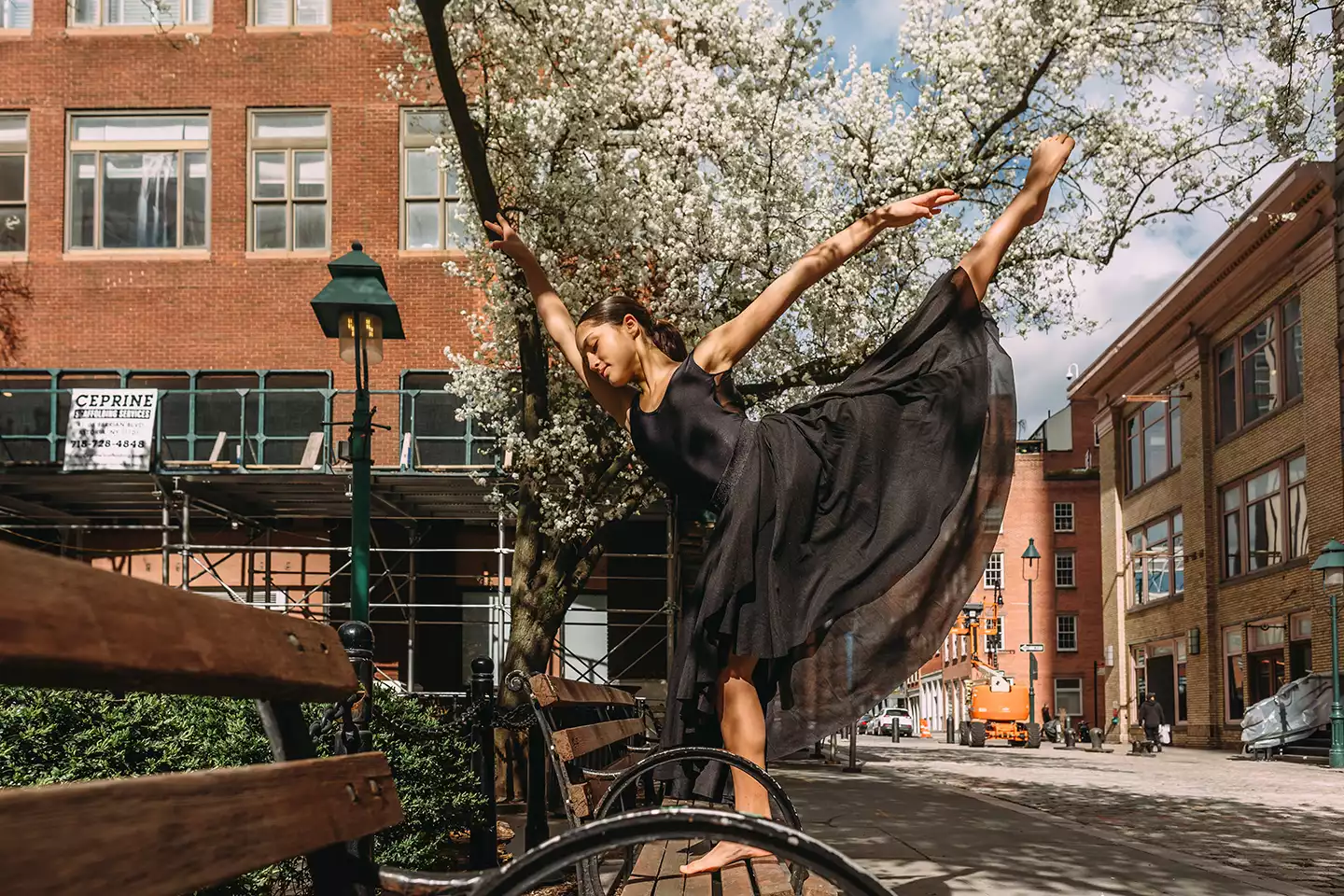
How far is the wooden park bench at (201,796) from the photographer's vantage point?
125 centimetres

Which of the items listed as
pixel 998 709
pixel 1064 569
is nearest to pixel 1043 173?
pixel 998 709

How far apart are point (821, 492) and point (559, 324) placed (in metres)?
1.14

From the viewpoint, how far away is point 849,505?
11.8 feet

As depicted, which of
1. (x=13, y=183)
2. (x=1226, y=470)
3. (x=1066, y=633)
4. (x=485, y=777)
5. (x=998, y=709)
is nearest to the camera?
(x=485, y=777)

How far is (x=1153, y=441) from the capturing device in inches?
1961

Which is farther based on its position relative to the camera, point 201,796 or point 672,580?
point 672,580

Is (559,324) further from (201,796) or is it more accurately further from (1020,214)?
(201,796)

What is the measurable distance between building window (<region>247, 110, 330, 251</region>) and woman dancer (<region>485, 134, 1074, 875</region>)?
22369mm

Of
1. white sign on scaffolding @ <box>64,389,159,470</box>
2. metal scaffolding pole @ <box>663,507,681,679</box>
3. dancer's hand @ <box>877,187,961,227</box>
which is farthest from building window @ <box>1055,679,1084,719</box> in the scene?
dancer's hand @ <box>877,187,961,227</box>

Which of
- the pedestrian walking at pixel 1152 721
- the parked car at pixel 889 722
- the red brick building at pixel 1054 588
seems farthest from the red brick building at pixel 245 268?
the red brick building at pixel 1054 588

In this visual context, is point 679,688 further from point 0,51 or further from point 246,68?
point 0,51

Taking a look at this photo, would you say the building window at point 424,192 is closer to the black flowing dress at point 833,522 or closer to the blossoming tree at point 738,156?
the blossoming tree at point 738,156

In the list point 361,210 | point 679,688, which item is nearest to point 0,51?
point 361,210

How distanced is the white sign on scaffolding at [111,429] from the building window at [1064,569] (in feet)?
194
